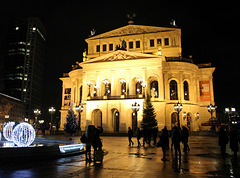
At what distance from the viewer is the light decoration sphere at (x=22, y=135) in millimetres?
12523

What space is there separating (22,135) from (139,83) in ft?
113

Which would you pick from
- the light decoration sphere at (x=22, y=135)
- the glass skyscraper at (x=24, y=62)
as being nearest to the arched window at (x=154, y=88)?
the light decoration sphere at (x=22, y=135)

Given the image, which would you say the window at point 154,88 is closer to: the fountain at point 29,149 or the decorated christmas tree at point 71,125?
the decorated christmas tree at point 71,125

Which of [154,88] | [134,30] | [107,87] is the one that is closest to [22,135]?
[107,87]

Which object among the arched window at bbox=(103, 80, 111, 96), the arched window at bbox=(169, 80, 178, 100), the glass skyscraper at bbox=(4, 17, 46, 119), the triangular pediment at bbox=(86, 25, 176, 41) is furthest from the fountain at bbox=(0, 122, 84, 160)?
the glass skyscraper at bbox=(4, 17, 46, 119)

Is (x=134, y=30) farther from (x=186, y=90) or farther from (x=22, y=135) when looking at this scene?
(x=22, y=135)

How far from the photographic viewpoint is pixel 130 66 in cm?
4347

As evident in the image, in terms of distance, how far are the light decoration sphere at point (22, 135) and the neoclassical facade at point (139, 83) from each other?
87.7 ft

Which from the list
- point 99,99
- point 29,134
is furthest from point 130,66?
point 29,134

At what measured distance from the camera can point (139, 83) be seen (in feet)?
149

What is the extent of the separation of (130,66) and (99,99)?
8946mm

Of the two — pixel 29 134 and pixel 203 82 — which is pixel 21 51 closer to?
pixel 203 82

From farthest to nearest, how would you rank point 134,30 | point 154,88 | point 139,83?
point 134,30 → point 139,83 → point 154,88

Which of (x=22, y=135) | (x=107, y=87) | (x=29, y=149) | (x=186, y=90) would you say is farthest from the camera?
(x=186, y=90)
